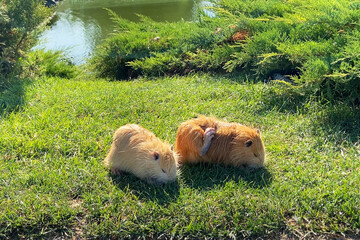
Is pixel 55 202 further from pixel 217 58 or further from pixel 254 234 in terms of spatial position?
pixel 217 58

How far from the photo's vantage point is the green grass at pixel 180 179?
2750 mm

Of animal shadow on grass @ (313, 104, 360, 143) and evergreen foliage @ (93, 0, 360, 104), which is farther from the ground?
evergreen foliage @ (93, 0, 360, 104)

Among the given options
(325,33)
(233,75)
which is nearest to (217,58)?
(233,75)

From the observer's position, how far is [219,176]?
318cm

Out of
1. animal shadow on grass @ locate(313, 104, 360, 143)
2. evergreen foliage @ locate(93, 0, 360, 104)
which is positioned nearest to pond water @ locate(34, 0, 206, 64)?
evergreen foliage @ locate(93, 0, 360, 104)

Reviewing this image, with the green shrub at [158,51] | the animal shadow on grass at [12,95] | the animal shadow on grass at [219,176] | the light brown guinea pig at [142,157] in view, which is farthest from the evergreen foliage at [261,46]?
the light brown guinea pig at [142,157]

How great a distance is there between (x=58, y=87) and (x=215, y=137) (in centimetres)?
305

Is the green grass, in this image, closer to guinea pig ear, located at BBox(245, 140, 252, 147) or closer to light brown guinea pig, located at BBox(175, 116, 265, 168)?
light brown guinea pig, located at BBox(175, 116, 265, 168)

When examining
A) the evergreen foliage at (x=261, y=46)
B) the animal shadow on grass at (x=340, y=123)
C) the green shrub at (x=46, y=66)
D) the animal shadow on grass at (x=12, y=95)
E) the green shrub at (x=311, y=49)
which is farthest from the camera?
the green shrub at (x=46, y=66)

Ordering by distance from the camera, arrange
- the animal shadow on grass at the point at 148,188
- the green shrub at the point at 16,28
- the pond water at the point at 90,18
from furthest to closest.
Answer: the pond water at the point at 90,18 → the green shrub at the point at 16,28 → the animal shadow on grass at the point at 148,188

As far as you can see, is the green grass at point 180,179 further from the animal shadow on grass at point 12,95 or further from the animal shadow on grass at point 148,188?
the animal shadow on grass at point 12,95

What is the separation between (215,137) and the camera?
3.19 m

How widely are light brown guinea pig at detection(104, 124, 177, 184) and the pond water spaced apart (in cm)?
516

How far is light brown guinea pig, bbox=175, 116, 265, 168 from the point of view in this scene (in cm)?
314
